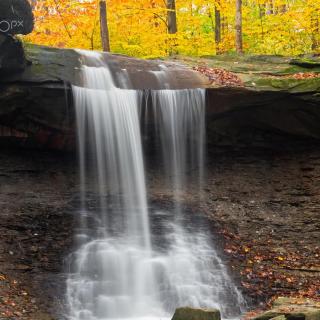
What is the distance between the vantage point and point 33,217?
33.3 feet

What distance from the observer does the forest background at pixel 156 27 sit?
17.2 metres

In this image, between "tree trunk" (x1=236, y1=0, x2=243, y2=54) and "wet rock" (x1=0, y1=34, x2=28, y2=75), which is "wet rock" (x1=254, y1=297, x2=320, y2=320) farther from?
"tree trunk" (x1=236, y1=0, x2=243, y2=54)

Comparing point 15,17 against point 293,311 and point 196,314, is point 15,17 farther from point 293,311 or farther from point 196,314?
point 293,311

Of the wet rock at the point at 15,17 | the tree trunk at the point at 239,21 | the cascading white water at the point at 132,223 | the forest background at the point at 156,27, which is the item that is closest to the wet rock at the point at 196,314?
the cascading white water at the point at 132,223

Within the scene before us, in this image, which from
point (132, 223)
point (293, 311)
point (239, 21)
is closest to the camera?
point (293, 311)

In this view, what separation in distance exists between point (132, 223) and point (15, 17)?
5347 mm

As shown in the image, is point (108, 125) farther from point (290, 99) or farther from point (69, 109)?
point (290, 99)

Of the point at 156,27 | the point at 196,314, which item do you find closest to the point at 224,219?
the point at 196,314

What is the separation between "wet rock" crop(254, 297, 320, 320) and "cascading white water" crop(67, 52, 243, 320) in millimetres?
1358

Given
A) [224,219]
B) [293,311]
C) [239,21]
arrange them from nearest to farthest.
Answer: [293,311], [224,219], [239,21]

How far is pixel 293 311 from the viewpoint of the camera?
6582 millimetres

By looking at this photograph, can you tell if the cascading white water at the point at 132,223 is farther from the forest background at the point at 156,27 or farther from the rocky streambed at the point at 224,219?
the forest background at the point at 156,27

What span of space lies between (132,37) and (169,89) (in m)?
7.14

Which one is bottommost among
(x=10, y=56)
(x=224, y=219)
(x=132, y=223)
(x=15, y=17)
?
(x=224, y=219)
